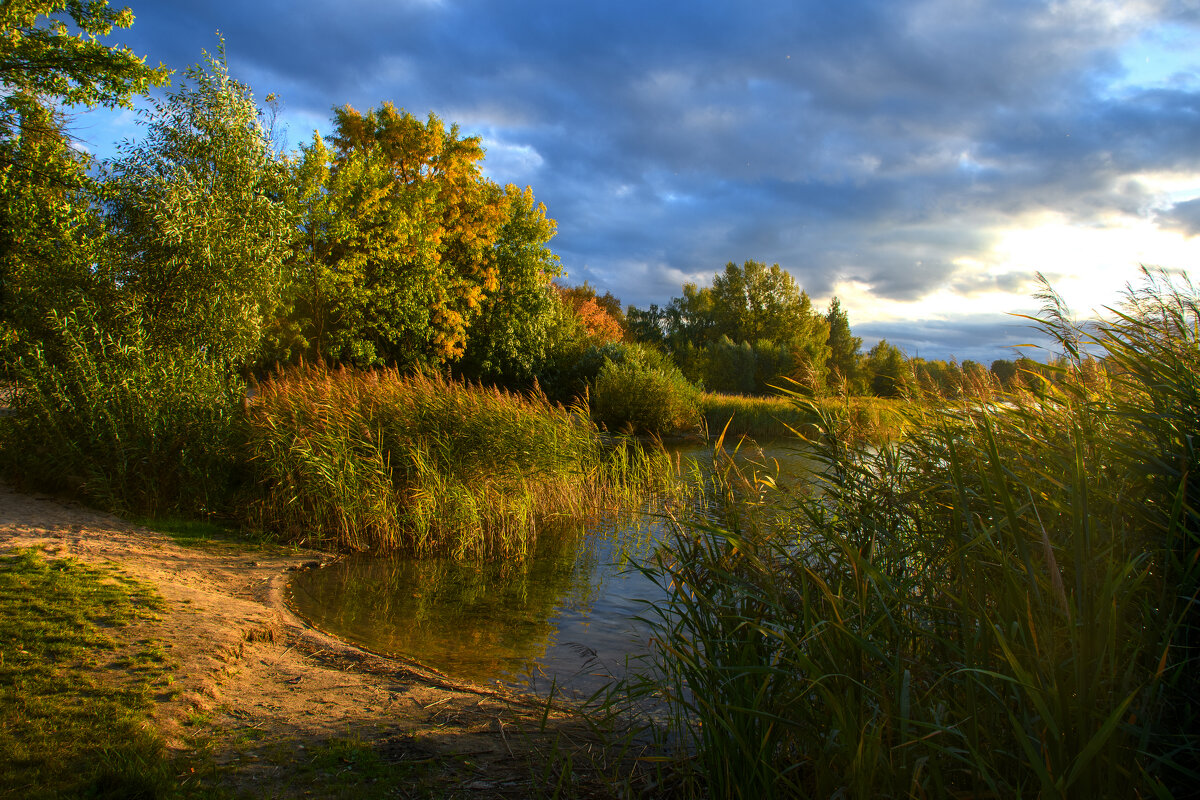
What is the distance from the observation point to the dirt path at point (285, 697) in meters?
3.32

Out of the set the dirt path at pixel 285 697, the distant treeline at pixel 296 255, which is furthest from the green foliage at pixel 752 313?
the dirt path at pixel 285 697

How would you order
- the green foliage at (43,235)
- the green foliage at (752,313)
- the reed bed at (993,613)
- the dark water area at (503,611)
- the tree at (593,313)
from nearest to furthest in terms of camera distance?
the reed bed at (993,613) < the dark water area at (503,611) < the green foliage at (43,235) < the tree at (593,313) < the green foliage at (752,313)

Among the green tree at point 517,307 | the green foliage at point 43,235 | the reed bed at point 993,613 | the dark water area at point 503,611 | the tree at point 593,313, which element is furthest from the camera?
the tree at point 593,313

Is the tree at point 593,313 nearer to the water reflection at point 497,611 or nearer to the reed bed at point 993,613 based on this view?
the water reflection at point 497,611

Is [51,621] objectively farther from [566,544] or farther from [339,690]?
[566,544]

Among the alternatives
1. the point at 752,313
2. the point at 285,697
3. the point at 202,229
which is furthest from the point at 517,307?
the point at 752,313

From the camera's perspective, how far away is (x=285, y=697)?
13.7 feet

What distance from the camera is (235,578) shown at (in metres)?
7.25

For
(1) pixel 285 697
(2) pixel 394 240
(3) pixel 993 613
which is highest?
(2) pixel 394 240

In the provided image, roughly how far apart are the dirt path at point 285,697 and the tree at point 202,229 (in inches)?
207

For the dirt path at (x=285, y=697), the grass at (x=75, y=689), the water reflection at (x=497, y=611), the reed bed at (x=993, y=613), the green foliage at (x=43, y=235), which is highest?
the green foliage at (x=43, y=235)

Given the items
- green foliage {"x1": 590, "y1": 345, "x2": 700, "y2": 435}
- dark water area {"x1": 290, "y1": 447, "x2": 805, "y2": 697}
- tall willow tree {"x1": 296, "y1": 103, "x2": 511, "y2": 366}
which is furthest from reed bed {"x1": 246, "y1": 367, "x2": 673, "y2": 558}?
green foliage {"x1": 590, "y1": 345, "x2": 700, "y2": 435}

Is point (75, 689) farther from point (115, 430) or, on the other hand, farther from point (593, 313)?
point (593, 313)

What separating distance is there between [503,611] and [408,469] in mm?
3257
